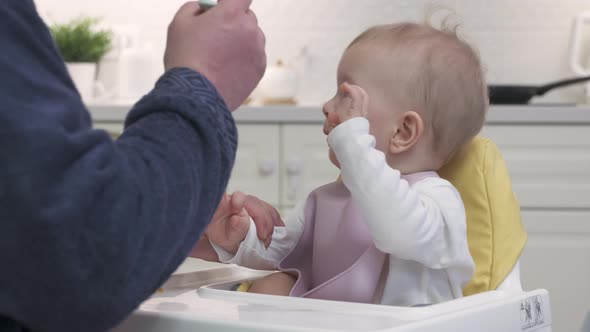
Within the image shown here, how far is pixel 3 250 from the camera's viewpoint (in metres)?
0.54

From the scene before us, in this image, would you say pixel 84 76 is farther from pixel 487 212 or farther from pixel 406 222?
pixel 406 222

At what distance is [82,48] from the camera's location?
3.10 metres

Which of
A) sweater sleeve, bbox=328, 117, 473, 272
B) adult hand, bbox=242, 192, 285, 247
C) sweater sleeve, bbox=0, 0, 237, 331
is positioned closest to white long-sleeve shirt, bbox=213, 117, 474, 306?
sweater sleeve, bbox=328, 117, 473, 272

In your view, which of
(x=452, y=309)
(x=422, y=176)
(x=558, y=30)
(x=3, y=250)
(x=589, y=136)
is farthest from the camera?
(x=558, y=30)

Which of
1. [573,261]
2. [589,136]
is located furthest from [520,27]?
[573,261]

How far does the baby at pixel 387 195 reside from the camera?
94 cm

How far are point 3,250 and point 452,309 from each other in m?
0.45

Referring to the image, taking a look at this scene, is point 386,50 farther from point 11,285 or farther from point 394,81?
point 11,285

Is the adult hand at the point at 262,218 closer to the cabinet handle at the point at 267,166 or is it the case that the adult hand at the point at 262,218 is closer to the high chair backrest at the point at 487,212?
the high chair backrest at the point at 487,212

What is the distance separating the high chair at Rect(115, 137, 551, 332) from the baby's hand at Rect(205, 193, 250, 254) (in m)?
0.04

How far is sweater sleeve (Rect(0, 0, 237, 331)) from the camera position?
53 centimetres

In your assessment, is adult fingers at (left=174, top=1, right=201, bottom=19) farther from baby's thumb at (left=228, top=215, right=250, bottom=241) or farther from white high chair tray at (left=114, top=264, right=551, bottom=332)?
baby's thumb at (left=228, top=215, right=250, bottom=241)

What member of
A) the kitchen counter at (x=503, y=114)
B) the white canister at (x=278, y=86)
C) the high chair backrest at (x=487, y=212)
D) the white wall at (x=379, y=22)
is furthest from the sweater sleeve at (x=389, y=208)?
the white wall at (x=379, y=22)

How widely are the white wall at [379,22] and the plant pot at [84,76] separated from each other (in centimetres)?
29
